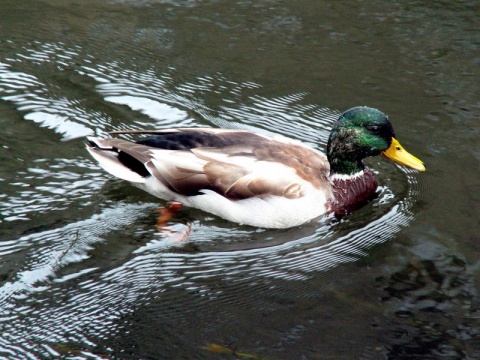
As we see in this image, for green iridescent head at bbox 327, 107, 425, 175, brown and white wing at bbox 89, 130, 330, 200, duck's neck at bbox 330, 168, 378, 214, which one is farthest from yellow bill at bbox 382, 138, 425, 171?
brown and white wing at bbox 89, 130, 330, 200

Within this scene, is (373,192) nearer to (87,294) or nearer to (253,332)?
(253,332)

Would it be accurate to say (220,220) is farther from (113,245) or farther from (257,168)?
(113,245)

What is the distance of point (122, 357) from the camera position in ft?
15.4

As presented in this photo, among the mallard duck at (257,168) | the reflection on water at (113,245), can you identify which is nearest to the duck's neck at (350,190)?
the mallard duck at (257,168)

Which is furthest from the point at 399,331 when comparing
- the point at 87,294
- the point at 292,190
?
the point at 87,294

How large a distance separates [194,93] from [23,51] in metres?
1.95

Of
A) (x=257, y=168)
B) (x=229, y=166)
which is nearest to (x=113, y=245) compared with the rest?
(x=229, y=166)

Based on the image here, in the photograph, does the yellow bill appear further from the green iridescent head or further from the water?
the water

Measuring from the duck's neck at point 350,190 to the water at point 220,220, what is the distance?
121 mm

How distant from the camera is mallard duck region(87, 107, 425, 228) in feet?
20.3

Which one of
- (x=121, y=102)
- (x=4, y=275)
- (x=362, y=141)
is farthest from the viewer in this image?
(x=121, y=102)

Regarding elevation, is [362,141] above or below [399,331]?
above

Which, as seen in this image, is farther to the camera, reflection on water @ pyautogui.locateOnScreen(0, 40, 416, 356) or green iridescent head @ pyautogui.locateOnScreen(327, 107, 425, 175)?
green iridescent head @ pyautogui.locateOnScreen(327, 107, 425, 175)

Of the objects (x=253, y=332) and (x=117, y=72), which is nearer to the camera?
(x=253, y=332)
